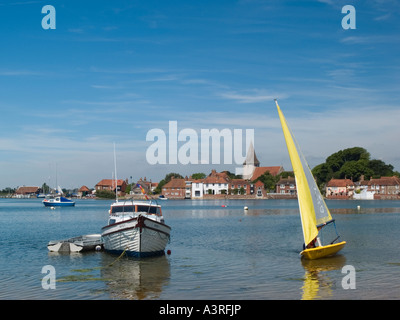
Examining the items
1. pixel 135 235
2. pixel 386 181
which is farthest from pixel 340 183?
pixel 135 235

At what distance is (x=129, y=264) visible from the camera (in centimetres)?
2747

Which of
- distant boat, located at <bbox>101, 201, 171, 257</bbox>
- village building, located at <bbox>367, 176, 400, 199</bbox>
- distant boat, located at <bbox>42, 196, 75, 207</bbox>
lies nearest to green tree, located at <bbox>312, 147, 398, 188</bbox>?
village building, located at <bbox>367, 176, 400, 199</bbox>

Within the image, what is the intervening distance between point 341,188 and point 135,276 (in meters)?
174

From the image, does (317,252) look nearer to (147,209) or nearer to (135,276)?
(135,276)

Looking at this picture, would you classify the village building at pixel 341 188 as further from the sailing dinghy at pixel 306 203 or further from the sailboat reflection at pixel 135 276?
the sailboat reflection at pixel 135 276

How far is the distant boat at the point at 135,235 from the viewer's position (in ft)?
93.7

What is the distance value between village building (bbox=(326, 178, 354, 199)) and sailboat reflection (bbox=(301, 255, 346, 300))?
163837 millimetres

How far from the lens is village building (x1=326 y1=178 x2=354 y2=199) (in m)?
188

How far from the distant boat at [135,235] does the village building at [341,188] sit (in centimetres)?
16620

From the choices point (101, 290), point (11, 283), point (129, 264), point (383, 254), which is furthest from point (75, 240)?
point (383, 254)

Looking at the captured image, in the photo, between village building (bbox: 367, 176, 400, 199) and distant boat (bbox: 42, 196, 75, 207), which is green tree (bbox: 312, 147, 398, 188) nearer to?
village building (bbox: 367, 176, 400, 199)

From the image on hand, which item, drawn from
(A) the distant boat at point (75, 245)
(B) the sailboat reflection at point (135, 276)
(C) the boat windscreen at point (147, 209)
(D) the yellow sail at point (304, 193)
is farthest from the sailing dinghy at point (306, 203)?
(A) the distant boat at point (75, 245)
